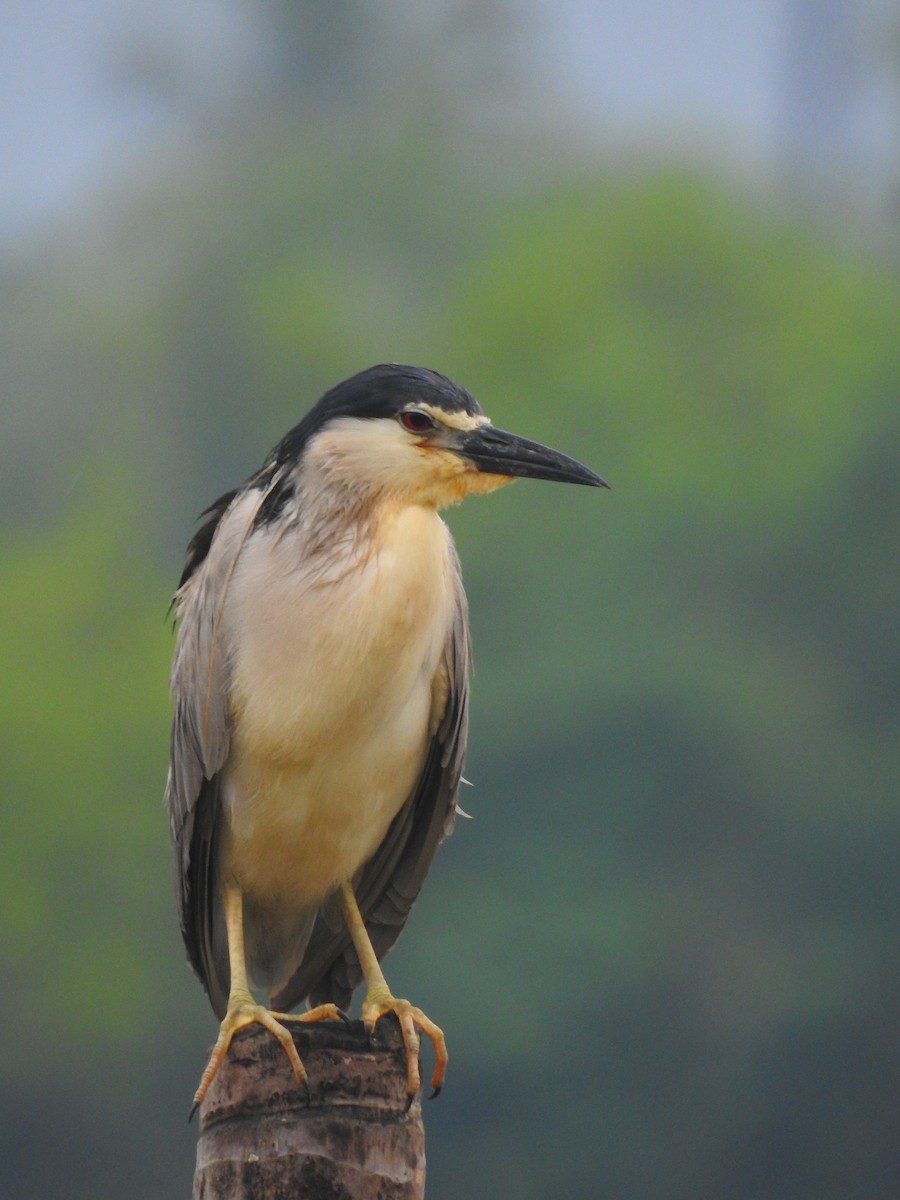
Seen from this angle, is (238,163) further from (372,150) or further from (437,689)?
(437,689)

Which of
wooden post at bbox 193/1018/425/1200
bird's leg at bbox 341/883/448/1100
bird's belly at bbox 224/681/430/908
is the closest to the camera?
wooden post at bbox 193/1018/425/1200

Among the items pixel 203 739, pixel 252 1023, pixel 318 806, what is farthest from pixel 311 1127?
pixel 203 739

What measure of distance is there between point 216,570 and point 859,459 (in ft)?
21.7

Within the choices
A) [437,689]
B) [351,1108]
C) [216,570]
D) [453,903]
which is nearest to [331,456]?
[216,570]

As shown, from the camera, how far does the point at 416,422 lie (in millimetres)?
2232

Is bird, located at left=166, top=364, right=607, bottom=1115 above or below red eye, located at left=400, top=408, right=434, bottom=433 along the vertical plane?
below

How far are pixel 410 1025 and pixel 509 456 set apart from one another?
33.9 inches

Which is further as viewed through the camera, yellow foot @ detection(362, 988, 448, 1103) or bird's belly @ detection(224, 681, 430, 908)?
bird's belly @ detection(224, 681, 430, 908)

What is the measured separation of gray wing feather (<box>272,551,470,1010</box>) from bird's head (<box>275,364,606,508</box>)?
0.27 metres

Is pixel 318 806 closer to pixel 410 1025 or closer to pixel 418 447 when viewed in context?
pixel 410 1025

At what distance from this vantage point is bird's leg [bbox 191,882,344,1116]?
2027 millimetres

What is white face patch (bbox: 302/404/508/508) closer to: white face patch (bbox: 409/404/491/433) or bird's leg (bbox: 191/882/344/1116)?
white face patch (bbox: 409/404/491/433)

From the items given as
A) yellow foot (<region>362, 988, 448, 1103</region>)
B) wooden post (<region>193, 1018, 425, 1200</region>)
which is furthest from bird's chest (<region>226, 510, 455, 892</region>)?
wooden post (<region>193, 1018, 425, 1200</region>)

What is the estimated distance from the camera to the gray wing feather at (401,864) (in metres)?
2.49
